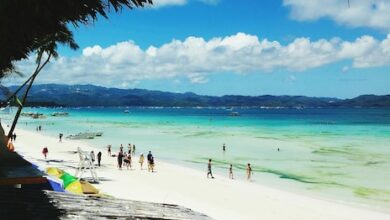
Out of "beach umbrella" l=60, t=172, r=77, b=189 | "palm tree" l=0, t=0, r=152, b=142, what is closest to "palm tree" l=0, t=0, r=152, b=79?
"palm tree" l=0, t=0, r=152, b=142

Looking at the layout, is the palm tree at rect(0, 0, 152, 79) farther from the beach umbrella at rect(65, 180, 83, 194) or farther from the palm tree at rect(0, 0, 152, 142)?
the beach umbrella at rect(65, 180, 83, 194)

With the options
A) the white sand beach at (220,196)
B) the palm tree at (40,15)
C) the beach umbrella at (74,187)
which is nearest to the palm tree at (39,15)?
the palm tree at (40,15)

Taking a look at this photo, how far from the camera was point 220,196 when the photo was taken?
21297 millimetres

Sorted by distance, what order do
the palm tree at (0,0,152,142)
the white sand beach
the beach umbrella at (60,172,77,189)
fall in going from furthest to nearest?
the white sand beach < the beach umbrella at (60,172,77,189) < the palm tree at (0,0,152,142)

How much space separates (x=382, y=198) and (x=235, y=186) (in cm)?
752

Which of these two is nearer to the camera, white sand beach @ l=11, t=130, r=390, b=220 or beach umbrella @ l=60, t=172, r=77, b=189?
beach umbrella @ l=60, t=172, r=77, b=189

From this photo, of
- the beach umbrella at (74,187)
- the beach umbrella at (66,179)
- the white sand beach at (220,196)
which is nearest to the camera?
the beach umbrella at (74,187)

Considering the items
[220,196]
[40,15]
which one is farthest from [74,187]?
[40,15]

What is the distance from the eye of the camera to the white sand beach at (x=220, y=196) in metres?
17.9

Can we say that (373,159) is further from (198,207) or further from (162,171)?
(198,207)

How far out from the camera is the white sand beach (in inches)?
706

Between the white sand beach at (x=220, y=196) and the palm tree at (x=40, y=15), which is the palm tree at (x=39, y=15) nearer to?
the palm tree at (x=40, y=15)

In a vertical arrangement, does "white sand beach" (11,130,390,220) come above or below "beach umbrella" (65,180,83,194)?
below

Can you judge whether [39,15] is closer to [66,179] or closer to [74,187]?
[74,187]
